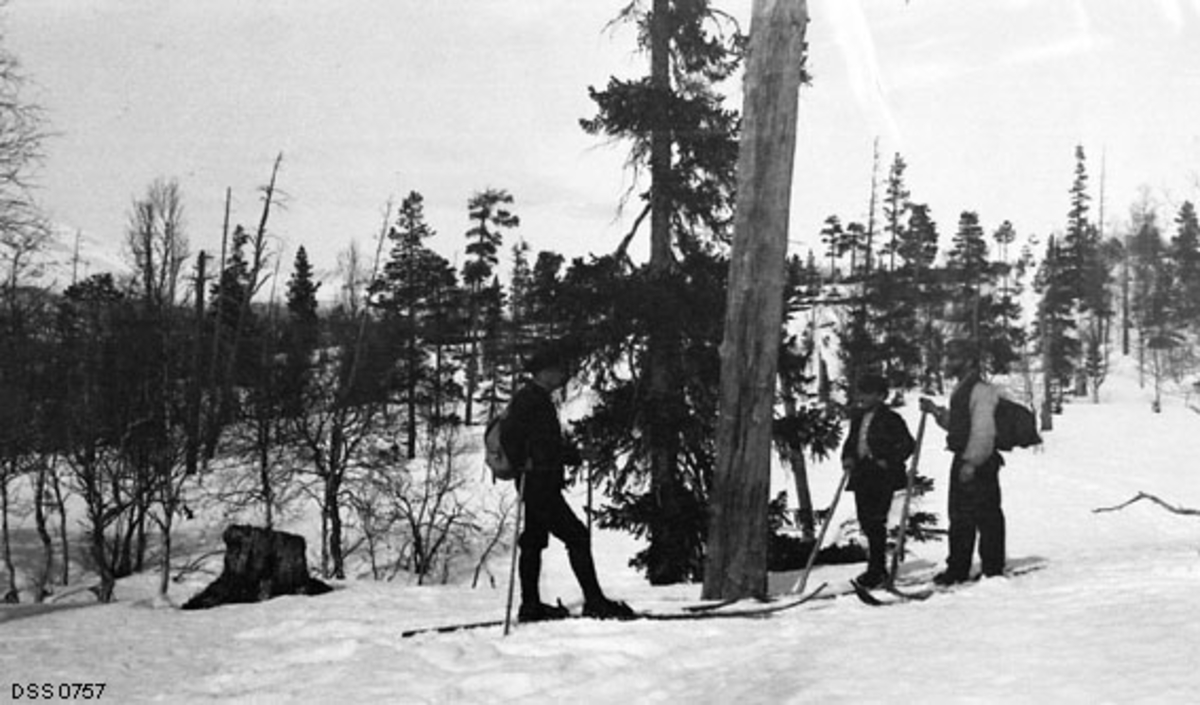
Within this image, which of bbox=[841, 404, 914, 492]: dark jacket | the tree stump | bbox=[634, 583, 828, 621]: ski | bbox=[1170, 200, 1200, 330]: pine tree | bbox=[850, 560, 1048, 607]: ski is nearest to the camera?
bbox=[634, 583, 828, 621]: ski

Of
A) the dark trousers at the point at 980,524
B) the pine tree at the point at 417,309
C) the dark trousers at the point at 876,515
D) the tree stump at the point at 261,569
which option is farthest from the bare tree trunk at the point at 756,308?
the pine tree at the point at 417,309

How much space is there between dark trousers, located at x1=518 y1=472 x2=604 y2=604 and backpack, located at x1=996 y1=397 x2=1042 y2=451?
3483 millimetres

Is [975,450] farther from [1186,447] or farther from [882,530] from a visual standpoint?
[1186,447]

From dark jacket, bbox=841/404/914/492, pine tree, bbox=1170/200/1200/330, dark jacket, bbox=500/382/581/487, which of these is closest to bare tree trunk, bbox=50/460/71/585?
dark jacket, bbox=500/382/581/487

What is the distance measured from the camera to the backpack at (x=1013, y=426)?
6738mm

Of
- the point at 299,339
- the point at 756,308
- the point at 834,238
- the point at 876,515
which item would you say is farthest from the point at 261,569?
the point at 834,238

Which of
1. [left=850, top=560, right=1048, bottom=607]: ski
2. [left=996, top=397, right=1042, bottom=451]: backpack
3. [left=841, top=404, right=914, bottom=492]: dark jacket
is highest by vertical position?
[left=996, top=397, right=1042, bottom=451]: backpack

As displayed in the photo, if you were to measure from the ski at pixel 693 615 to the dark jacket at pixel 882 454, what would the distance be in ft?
6.71

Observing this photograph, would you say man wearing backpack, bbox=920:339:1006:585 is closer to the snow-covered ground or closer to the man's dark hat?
the snow-covered ground

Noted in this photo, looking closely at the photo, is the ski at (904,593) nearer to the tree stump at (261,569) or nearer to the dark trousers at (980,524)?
the dark trousers at (980,524)

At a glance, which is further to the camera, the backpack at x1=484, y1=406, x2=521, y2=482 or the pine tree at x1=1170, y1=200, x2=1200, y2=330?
the pine tree at x1=1170, y1=200, x2=1200, y2=330

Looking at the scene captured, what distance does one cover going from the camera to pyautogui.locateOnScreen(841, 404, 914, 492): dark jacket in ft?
25.2

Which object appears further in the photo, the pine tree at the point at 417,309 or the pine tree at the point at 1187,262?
the pine tree at the point at 1187,262

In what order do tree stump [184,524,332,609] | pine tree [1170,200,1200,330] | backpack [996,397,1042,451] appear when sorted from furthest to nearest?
pine tree [1170,200,1200,330] → tree stump [184,524,332,609] → backpack [996,397,1042,451]
